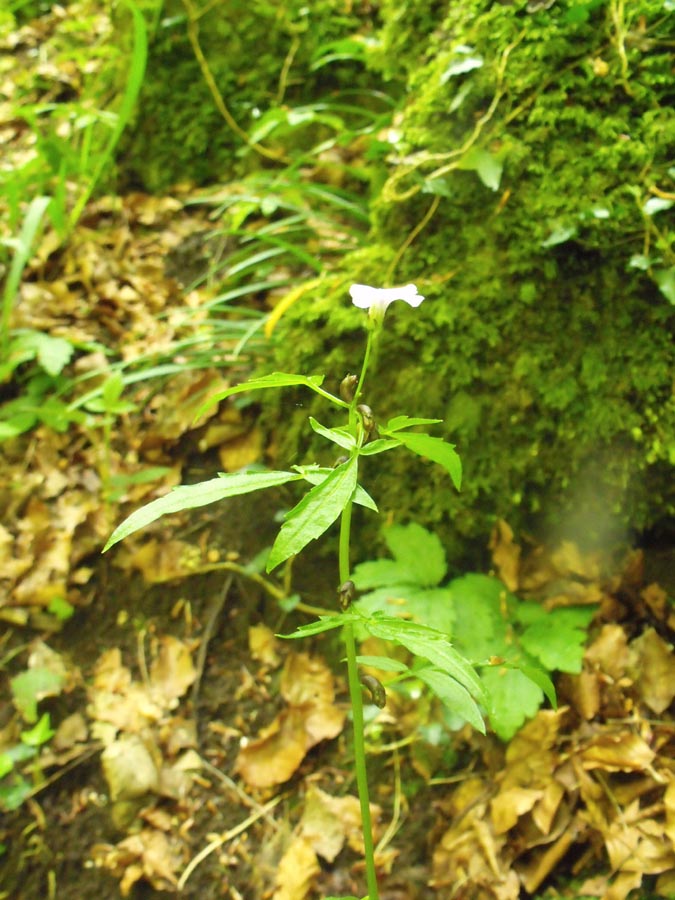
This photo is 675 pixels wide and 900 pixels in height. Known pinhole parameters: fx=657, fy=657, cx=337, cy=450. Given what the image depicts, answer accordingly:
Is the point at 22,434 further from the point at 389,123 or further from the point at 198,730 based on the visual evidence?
the point at 389,123

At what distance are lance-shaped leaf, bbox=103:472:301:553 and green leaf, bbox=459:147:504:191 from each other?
4.13 ft

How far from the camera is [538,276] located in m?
1.76

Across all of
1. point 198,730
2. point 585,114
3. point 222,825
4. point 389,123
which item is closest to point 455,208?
point 585,114

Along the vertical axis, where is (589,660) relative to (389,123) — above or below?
below

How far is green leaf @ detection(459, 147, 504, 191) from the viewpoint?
1.74 metres

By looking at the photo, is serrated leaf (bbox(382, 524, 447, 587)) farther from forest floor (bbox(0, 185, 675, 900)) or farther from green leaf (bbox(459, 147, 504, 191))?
green leaf (bbox(459, 147, 504, 191))

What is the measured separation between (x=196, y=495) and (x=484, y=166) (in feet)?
4.59

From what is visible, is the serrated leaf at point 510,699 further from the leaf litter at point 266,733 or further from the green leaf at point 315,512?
the green leaf at point 315,512

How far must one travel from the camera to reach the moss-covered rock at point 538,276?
1658mm

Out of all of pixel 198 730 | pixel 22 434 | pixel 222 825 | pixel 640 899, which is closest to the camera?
pixel 640 899

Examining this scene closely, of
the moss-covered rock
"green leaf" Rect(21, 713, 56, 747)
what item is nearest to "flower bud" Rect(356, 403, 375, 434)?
the moss-covered rock

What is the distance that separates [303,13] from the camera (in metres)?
2.94

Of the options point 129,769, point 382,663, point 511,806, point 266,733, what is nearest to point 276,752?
point 266,733

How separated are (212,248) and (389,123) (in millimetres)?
890
